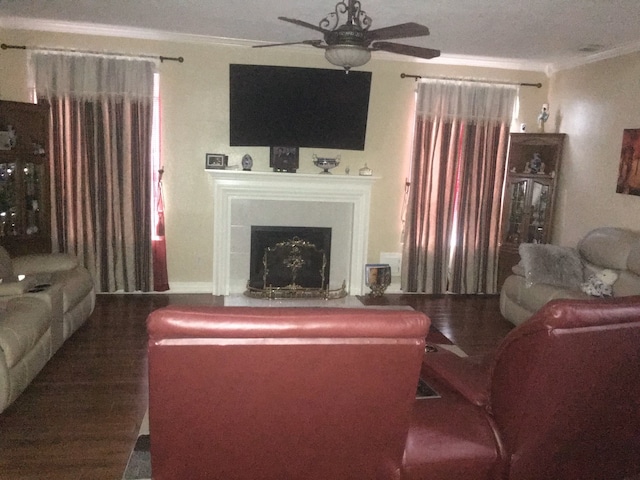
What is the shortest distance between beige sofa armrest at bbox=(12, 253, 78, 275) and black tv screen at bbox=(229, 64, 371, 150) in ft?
6.59

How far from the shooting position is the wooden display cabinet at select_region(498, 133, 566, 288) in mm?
5785

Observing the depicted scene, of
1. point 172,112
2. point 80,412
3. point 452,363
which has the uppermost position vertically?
point 172,112

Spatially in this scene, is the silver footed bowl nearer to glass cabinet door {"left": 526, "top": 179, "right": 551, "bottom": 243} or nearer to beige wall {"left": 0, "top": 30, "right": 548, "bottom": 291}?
beige wall {"left": 0, "top": 30, "right": 548, "bottom": 291}

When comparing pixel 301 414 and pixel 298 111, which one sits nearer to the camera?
pixel 301 414

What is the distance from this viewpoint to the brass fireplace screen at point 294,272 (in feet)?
19.0

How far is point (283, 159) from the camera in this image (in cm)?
560

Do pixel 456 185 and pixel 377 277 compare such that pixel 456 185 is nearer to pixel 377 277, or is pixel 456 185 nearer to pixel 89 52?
pixel 377 277

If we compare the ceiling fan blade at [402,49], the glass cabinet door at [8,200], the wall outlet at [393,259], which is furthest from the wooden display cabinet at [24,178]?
the wall outlet at [393,259]

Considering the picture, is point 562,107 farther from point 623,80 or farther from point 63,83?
point 63,83

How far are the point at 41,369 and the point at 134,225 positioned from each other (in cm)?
211

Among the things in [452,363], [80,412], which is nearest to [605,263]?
[452,363]

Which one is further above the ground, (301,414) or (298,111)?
(298,111)

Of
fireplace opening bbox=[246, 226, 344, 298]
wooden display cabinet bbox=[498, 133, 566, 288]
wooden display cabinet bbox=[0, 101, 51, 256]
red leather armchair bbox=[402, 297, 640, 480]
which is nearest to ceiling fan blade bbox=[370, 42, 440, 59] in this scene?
red leather armchair bbox=[402, 297, 640, 480]

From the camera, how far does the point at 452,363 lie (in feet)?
8.57
